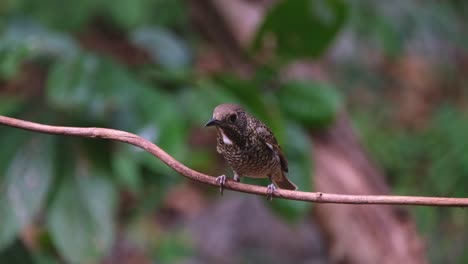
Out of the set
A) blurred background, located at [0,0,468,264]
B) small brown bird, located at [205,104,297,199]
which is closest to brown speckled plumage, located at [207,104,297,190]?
small brown bird, located at [205,104,297,199]

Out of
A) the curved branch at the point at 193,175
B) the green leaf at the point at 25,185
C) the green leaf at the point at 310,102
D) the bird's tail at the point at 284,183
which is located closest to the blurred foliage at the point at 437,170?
the green leaf at the point at 310,102

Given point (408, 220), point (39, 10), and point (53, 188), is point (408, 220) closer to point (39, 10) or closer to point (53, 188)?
point (53, 188)

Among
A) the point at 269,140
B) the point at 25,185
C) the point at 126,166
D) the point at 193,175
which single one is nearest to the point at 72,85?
the point at 25,185

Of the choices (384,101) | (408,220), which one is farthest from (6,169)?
(384,101)

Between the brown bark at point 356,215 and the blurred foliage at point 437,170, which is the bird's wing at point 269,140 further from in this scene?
the brown bark at point 356,215

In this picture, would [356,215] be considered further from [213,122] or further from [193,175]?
[193,175]

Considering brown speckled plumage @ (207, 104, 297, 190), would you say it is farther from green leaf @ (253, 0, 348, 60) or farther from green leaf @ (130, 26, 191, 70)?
green leaf @ (130, 26, 191, 70)
